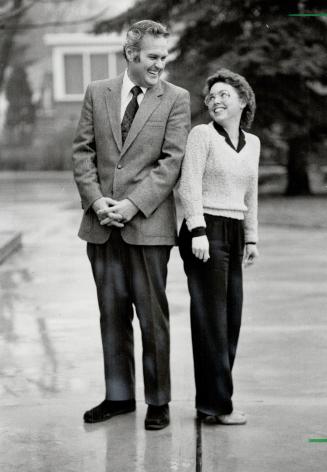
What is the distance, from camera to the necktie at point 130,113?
479 cm

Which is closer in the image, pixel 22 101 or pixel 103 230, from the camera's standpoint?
pixel 103 230

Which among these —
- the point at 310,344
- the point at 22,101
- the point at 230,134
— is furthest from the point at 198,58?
the point at 22,101

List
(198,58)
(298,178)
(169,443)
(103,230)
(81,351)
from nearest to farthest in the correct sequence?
(169,443)
(103,230)
(81,351)
(198,58)
(298,178)

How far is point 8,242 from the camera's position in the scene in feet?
43.0

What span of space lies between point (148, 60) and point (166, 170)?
0.55m

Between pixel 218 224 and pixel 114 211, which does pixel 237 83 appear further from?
pixel 114 211

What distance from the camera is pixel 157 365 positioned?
190 inches

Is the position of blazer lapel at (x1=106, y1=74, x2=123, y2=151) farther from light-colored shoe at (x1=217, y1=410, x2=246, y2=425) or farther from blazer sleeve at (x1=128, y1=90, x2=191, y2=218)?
light-colored shoe at (x1=217, y1=410, x2=246, y2=425)

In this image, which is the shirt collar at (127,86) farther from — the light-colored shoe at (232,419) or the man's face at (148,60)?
the light-colored shoe at (232,419)

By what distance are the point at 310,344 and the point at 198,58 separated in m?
15.9

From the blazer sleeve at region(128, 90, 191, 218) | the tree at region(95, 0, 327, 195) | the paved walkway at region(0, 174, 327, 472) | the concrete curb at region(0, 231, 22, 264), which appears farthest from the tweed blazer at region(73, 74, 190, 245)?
the tree at region(95, 0, 327, 195)

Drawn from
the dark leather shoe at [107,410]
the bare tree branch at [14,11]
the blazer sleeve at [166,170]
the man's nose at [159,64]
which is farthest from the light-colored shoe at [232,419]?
the bare tree branch at [14,11]

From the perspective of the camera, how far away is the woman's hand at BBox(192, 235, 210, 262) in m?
4.57

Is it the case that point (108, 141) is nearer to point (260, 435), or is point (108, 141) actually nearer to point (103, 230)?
point (103, 230)
